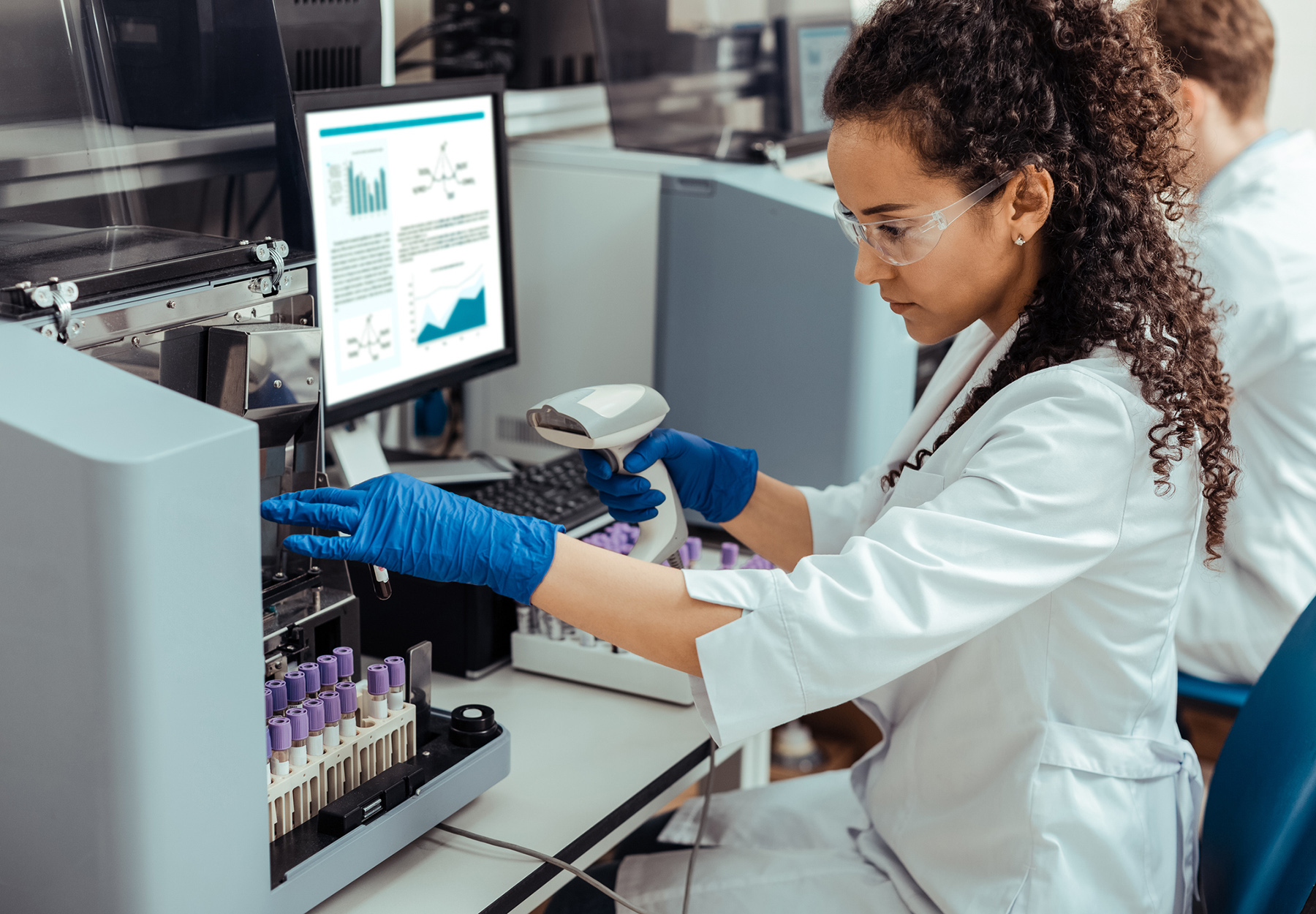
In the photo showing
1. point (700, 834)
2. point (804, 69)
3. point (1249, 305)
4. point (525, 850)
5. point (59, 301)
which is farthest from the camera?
point (804, 69)

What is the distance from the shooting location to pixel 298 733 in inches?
33.7

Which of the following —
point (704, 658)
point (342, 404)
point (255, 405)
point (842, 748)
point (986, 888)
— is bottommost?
point (842, 748)

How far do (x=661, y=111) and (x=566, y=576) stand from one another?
47.0 inches

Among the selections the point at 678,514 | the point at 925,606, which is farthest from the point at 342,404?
the point at 925,606

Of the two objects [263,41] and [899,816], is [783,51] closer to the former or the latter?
[263,41]

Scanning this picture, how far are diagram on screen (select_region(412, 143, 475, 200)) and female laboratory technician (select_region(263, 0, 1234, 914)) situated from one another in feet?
1.66

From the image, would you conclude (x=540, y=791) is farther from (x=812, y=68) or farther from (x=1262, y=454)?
(x=812, y=68)

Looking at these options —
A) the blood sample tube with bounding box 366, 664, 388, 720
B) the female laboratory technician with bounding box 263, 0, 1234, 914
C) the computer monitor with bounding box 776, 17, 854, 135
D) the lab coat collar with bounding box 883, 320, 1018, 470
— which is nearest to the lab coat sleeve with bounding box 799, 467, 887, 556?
the lab coat collar with bounding box 883, 320, 1018, 470

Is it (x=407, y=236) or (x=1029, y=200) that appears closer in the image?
(x=1029, y=200)

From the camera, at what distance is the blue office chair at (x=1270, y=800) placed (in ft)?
3.17

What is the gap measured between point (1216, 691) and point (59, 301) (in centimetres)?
155

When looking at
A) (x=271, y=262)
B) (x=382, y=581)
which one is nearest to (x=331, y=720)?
(x=382, y=581)

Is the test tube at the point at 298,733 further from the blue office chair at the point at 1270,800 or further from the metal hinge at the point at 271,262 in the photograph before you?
the blue office chair at the point at 1270,800

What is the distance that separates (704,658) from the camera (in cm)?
91
